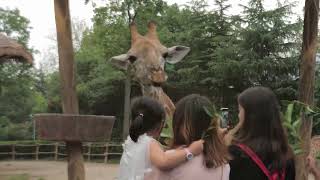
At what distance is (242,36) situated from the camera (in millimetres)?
21438

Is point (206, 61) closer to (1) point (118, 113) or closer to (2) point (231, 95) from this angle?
(2) point (231, 95)

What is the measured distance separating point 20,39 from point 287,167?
2693 cm

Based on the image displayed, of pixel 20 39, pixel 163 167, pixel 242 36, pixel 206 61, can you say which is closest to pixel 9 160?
pixel 20 39

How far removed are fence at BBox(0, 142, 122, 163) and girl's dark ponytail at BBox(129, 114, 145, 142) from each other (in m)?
19.9

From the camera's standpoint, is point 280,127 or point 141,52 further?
point 141,52

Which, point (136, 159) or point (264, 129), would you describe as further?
point (136, 159)

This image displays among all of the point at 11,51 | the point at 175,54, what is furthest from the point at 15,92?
the point at 175,54

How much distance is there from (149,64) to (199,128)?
108 inches

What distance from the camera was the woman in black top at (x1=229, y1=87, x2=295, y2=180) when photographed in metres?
2.66

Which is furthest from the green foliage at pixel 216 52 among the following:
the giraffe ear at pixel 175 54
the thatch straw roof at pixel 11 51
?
the giraffe ear at pixel 175 54

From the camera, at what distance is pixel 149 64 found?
5.40 m

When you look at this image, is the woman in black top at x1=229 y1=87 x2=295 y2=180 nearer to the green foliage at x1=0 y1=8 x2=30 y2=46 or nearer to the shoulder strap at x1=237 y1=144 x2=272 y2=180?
the shoulder strap at x1=237 y1=144 x2=272 y2=180

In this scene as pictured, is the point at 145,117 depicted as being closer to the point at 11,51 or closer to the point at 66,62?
the point at 66,62

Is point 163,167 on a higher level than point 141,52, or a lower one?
lower
